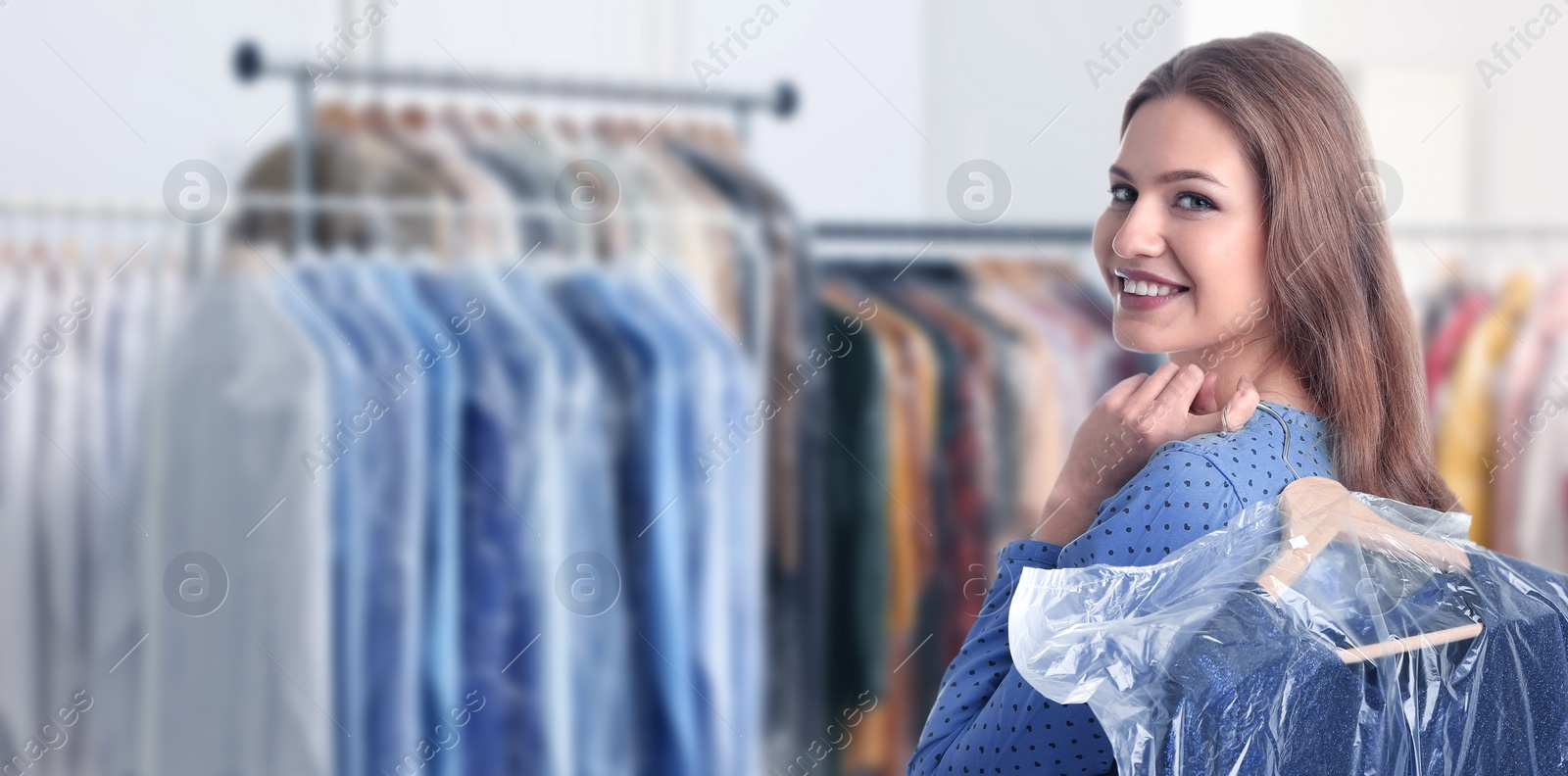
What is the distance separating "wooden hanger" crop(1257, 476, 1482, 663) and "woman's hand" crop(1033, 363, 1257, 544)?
3.4 inches

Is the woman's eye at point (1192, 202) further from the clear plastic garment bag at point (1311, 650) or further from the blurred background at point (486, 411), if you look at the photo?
the blurred background at point (486, 411)

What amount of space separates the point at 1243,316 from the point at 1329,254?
0.06 meters

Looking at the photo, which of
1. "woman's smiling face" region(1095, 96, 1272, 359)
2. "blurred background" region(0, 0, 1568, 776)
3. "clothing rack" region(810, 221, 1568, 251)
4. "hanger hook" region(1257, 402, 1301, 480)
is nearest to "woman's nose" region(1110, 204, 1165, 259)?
"woman's smiling face" region(1095, 96, 1272, 359)

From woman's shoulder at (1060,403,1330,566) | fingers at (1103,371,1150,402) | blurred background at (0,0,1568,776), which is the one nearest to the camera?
woman's shoulder at (1060,403,1330,566)

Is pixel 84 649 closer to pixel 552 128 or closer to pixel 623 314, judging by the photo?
pixel 623 314

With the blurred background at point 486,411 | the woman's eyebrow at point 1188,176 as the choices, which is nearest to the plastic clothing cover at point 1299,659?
the woman's eyebrow at point 1188,176

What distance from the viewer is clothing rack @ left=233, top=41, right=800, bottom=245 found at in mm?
1438

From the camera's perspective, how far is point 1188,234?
2.45 feet

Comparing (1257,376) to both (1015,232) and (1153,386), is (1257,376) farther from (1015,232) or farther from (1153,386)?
(1015,232)

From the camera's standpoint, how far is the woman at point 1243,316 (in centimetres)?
73

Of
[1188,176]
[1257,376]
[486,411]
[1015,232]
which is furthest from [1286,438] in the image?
[1015,232]

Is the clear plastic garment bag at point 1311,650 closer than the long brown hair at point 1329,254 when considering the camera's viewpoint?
Yes

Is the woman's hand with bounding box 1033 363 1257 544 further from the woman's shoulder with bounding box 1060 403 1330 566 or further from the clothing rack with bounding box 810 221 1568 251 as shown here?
the clothing rack with bounding box 810 221 1568 251

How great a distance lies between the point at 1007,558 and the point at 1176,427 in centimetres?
14
